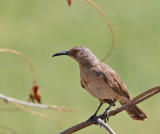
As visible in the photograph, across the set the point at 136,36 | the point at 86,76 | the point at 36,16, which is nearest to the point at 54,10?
the point at 36,16

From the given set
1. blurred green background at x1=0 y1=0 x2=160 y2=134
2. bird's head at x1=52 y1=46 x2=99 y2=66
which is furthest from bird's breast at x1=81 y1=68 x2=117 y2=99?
blurred green background at x1=0 y1=0 x2=160 y2=134

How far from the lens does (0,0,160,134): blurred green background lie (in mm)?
9242

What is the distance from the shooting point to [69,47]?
10.5 metres

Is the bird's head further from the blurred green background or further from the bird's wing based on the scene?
the blurred green background

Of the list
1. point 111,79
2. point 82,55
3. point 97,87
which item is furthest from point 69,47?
point 97,87

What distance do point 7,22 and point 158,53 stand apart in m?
3.58

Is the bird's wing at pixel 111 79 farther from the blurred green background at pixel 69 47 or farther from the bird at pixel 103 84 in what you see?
the blurred green background at pixel 69 47

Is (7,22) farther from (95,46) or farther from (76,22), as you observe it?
(95,46)

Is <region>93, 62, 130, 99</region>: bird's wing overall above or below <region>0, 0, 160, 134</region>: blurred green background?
above

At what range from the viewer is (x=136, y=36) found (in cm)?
1152

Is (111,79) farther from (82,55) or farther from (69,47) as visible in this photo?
(69,47)

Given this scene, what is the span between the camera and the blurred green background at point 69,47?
9.24 m

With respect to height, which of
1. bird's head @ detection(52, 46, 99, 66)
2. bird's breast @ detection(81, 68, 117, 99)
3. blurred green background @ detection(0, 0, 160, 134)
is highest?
bird's head @ detection(52, 46, 99, 66)

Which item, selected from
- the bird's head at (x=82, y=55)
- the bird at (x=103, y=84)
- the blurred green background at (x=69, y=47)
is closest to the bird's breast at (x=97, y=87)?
the bird at (x=103, y=84)
